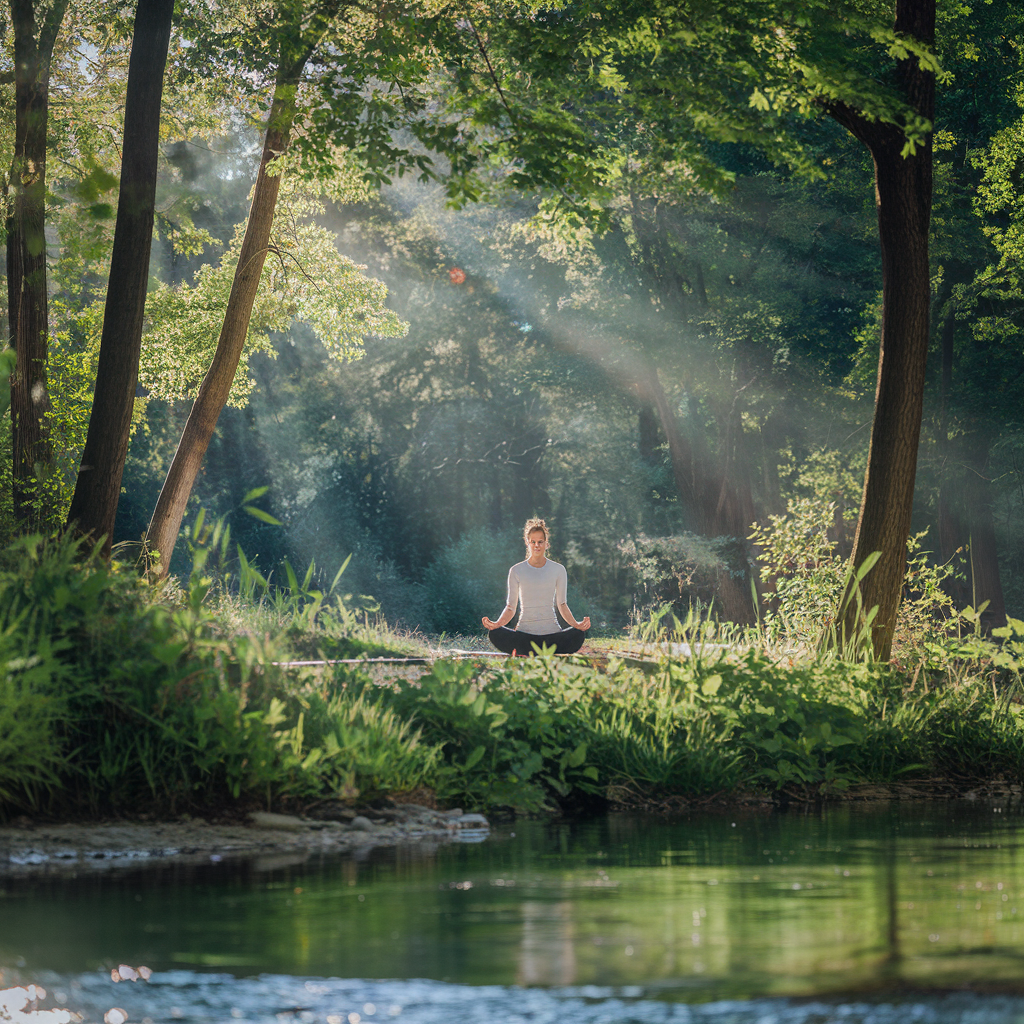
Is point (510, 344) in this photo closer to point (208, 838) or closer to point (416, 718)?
point (416, 718)

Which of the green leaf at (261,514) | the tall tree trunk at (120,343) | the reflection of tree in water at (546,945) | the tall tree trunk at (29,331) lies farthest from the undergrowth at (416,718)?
the tall tree trunk at (29,331)

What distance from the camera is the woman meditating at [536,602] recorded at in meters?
12.5

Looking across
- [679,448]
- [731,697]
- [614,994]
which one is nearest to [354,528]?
[679,448]

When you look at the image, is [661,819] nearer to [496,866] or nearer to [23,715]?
[496,866]

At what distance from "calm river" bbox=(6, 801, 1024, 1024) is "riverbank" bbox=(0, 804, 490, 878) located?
31 cm

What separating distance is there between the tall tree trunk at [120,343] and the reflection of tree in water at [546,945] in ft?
30.3

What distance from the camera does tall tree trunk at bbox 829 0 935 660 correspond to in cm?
1202

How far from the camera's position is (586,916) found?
4695 millimetres

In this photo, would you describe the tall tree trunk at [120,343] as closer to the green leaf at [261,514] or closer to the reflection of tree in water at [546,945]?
the green leaf at [261,514]

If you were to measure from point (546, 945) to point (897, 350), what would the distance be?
9096 mm

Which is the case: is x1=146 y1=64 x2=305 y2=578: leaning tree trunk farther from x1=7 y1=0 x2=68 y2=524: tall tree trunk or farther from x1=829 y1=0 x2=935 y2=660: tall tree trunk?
x1=829 y1=0 x2=935 y2=660: tall tree trunk

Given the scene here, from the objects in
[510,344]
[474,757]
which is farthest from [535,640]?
[510,344]

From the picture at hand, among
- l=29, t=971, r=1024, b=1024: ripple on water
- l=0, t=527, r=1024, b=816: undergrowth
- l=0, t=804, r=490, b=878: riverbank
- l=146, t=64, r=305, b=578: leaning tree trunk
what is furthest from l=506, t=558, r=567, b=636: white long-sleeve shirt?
l=29, t=971, r=1024, b=1024: ripple on water

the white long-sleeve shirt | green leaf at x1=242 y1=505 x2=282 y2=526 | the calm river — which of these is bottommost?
the calm river
